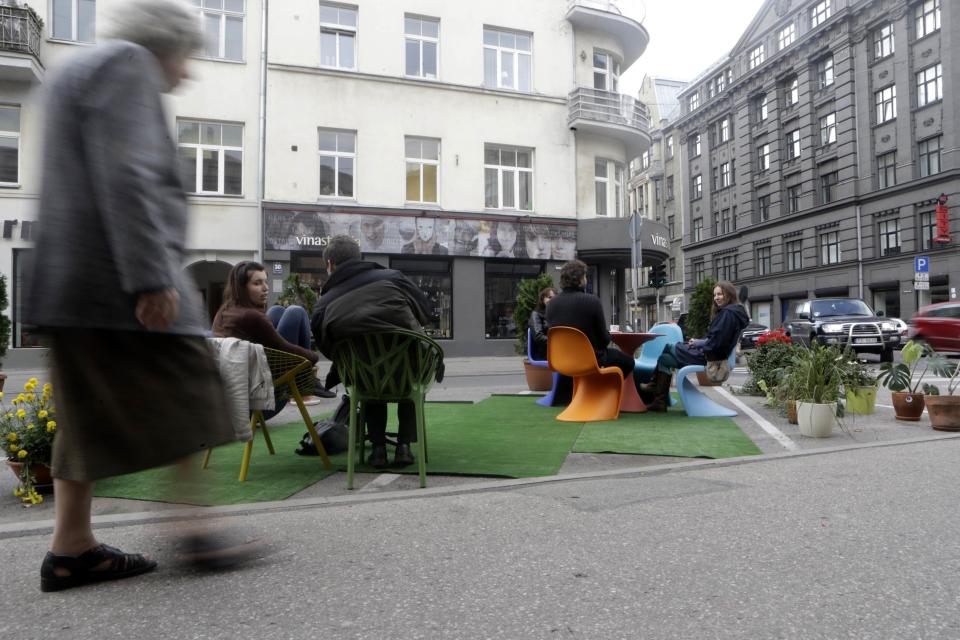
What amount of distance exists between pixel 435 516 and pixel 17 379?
14933mm

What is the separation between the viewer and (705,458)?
202 inches

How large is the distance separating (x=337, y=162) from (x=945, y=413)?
1792 cm

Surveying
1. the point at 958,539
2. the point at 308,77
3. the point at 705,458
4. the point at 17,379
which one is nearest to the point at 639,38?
the point at 308,77

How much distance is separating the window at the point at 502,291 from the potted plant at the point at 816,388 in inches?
639

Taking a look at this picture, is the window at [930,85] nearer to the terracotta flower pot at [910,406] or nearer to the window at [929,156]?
the window at [929,156]

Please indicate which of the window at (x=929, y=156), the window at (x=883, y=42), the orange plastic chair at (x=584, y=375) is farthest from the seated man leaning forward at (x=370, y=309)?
the window at (x=883, y=42)

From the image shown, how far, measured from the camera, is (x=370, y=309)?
4.27 m

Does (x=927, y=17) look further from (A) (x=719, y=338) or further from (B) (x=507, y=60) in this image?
(A) (x=719, y=338)

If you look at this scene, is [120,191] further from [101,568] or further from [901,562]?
[901,562]

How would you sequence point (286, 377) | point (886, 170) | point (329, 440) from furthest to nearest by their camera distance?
point (886, 170), point (329, 440), point (286, 377)

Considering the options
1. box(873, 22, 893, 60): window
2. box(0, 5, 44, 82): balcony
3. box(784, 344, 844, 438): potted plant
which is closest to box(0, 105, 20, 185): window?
box(0, 5, 44, 82): balcony

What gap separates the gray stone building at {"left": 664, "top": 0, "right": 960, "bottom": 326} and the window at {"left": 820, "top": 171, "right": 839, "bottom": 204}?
0.10 m

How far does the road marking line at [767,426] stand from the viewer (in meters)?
5.68

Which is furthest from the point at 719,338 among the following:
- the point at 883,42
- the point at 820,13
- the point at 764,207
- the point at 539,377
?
the point at 764,207
